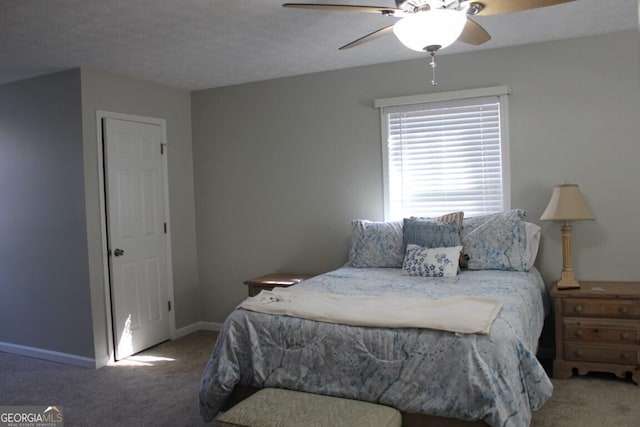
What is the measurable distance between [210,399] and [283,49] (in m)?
2.42

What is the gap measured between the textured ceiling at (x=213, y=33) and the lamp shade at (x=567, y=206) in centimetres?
108

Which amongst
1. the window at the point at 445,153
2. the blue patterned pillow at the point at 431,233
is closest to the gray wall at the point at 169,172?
the window at the point at 445,153

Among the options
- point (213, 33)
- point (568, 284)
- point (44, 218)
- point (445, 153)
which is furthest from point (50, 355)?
point (568, 284)

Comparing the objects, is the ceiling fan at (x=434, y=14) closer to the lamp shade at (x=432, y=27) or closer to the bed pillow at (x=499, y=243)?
the lamp shade at (x=432, y=27)

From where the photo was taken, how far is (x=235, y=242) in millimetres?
4961

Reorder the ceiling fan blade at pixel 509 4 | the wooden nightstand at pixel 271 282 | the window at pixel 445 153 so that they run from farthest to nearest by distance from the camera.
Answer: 1. the wooden nightstand at pixel 271 282
2. the window at pixel 445 153
3. the ceiling fan blade at pixel 509 4

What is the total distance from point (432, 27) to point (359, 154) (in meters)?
2.28

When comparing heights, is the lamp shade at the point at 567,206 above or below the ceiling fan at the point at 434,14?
below

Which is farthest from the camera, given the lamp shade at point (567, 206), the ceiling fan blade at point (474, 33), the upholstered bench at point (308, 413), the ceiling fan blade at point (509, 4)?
the lamp shade at point (567, 206)

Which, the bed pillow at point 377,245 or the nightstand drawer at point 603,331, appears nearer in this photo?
the nightstand drawer at point 603,331

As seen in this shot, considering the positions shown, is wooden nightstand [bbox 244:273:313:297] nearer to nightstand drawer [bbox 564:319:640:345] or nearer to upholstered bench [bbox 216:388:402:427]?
upholstered bench [bbox 216:388:402:427]

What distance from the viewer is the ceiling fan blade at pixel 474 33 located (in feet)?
8.43

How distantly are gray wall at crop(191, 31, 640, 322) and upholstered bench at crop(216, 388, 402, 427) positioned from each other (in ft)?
7.23

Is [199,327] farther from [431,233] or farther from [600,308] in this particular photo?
[600,308]
